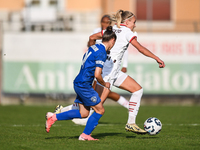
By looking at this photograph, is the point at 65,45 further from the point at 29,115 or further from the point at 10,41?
the point at 29,115

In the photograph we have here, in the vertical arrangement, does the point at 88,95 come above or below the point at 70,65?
above

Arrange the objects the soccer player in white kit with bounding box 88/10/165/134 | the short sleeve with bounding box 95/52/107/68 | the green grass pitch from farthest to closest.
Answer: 1. the soccer player in white kit with bounding box 88/10/165/134
2. the short sleeve with bounding box 95/52/107/68
3. the green grass pitch

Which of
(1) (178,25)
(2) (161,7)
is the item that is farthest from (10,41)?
(2) (161,7)

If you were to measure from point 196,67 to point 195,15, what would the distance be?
22.3 feet

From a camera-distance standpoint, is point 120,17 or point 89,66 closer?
point 89,66

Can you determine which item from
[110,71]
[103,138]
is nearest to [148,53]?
[110,71]

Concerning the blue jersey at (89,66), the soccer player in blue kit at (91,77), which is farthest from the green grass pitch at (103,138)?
the blue jersey at (89,66)

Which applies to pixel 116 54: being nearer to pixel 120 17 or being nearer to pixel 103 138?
pixel 120 17

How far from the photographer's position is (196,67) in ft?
48.3

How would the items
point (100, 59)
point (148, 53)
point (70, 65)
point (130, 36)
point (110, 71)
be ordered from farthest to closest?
point (70, 65) < point (110, 71) < point (130, 36) < point (148, 53) < point (100, 59)

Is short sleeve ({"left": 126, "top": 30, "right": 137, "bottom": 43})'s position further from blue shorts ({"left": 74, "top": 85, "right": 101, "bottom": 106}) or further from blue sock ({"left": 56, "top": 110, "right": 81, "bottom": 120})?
blue sock ({"left": 56, "top": 110, "right": 81, "bottom": 120})

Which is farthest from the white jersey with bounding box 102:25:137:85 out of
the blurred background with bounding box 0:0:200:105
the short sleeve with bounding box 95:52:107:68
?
the blurred background with bounding box 0:0:200:105

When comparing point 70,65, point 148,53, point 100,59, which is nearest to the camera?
point 100,59

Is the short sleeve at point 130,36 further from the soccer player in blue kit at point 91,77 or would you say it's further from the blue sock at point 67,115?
the blue sock at point 67,115
